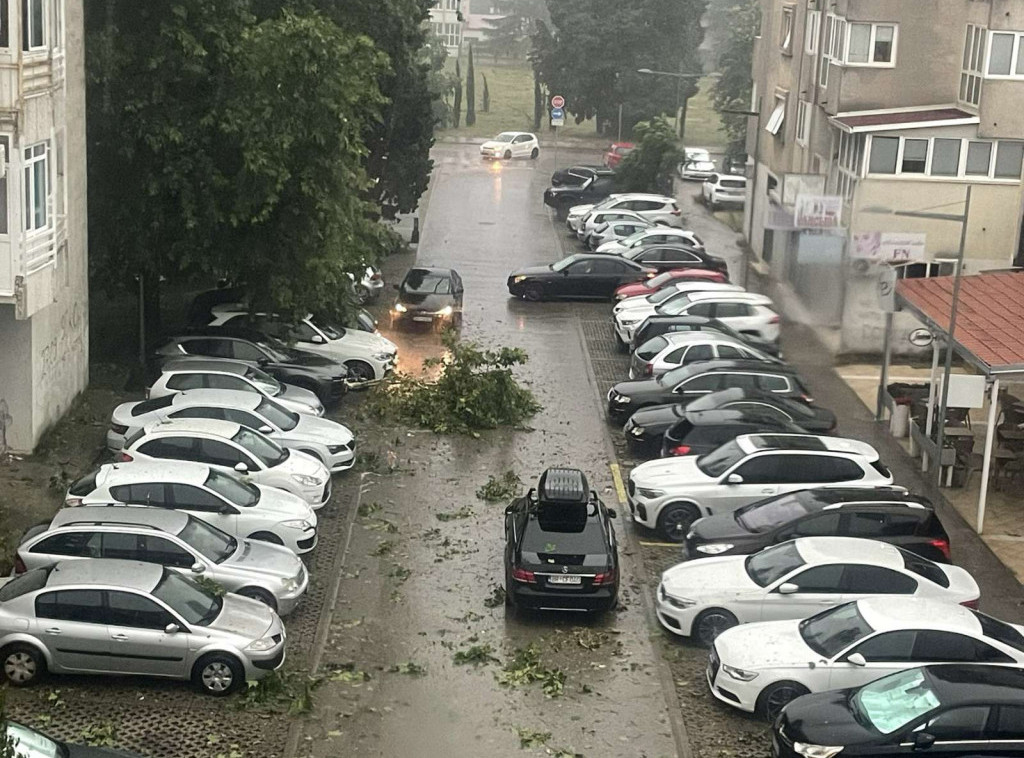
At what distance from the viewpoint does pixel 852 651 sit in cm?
1534

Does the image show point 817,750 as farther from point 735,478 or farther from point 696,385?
point 696,385

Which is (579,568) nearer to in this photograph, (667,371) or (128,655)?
(128,655)

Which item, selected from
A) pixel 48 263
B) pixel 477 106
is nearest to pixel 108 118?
pixel 48 263

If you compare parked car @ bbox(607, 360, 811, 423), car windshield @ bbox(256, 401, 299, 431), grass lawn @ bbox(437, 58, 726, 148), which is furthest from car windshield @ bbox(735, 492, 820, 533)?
grass lawn @ bbox(437, 58, 726, 148)

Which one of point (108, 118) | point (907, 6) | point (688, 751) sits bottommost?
point (688, 751)

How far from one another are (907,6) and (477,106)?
5360cm

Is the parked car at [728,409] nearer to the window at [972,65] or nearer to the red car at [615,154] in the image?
the window at [972,65]

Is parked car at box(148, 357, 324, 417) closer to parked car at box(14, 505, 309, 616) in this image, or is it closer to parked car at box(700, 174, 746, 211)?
parked car at box(14, 505, 309, 616)

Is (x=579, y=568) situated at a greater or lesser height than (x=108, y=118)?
lesser

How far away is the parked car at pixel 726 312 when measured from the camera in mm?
32094

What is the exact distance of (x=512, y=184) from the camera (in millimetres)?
60656

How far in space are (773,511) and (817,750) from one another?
253 inches

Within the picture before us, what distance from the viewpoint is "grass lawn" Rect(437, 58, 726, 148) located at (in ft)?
258

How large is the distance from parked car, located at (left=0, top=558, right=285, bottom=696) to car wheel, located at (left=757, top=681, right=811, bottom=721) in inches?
210
